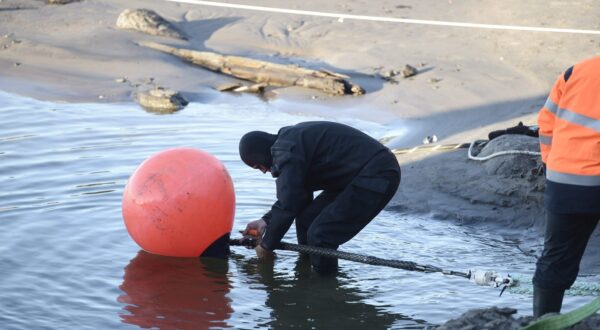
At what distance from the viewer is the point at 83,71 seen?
15602mm

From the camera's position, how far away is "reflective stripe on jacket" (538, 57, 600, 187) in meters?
5.90

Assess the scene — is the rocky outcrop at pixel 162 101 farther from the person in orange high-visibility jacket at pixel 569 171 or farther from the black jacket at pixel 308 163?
the person in orange high-visibility jacket at pixel 569 171

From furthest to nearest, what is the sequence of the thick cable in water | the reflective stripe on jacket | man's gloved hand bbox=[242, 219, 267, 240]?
man's gloved hand bbox=[242, 219, 267, 240]
the thick cable in water
the reflective stripe on jacket

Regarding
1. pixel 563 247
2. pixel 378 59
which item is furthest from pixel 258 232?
pixel 378 59

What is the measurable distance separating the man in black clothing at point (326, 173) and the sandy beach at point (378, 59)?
2.23 meters

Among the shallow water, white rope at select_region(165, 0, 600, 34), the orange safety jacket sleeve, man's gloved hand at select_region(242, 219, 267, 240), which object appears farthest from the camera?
white rope at select_region(165, 0, 600, 34)

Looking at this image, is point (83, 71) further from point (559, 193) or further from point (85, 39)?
point (559, 193)

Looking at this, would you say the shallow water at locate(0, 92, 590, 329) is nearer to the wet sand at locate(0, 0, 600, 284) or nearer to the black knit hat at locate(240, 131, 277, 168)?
the black knit hat at locate(240, 131, 277, 168)

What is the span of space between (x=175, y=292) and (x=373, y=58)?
8.68 m

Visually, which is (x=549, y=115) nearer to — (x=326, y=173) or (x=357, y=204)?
(x=357, y=204)

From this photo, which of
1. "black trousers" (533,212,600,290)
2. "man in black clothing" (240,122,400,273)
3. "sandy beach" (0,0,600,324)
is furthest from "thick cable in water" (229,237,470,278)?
"sandy beach" (0,0,600,324)

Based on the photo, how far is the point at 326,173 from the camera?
8094mm

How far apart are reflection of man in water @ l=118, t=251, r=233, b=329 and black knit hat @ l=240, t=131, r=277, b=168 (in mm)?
1063

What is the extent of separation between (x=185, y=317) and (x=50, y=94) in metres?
7.77
